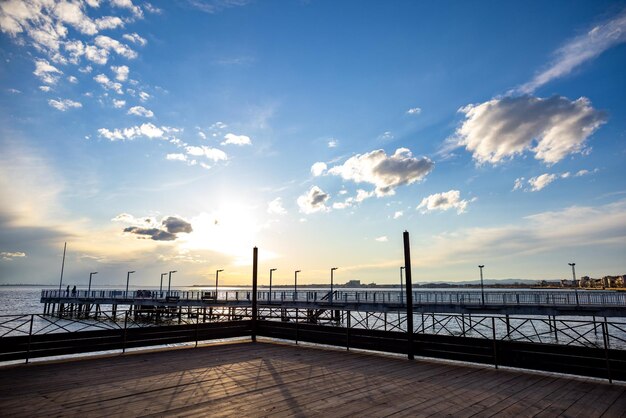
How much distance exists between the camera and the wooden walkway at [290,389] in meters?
6.07

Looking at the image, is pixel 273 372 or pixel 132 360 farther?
pixel 132 360

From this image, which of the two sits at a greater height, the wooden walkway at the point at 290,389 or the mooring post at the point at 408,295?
the mooring post at the point at 408,295

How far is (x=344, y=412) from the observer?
5949 millimetres

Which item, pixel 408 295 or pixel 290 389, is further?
pixel 408 295

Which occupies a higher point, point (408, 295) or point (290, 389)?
point (408, 295)

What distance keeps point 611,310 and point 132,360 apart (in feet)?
99.9

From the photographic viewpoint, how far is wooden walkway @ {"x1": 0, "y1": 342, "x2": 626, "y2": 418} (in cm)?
607

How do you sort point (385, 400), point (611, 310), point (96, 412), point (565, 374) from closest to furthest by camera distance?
point (96, 412)
point (385, 400)
point (565, 374)
point (611, 310)

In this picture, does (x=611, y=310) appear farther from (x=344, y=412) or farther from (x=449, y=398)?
(x=344, y=412)

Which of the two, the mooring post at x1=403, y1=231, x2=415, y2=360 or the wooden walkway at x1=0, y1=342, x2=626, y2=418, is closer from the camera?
the wooden walkway at x1=0, y1=342, x2=626, y2=418

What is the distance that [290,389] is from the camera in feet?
24.1

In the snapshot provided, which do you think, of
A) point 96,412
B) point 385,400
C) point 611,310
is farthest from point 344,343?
point 611,310

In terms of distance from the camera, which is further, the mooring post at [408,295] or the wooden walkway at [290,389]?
the mooring post at [408,295]

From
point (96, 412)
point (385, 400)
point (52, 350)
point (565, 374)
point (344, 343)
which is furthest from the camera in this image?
point (344, 343)
